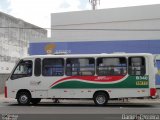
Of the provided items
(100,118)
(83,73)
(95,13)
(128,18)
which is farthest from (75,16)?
(100,118)

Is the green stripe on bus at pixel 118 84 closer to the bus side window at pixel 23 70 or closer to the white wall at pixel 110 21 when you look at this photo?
the bus side window at pixel 23 70

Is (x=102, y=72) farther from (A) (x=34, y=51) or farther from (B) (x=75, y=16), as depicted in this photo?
(B) (x=75, y=16)

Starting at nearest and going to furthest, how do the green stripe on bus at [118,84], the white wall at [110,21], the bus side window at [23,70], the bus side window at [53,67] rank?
1. the green stripe on bus at [118,84]
2. the bus side window at [53,67]
3. the bus side window at [23,70]
4. the white wall at [110,21]

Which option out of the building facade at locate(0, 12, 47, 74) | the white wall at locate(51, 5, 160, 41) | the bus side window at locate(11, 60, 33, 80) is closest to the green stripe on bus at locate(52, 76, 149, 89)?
the bus side window at locate(11, 60, 33, 80)

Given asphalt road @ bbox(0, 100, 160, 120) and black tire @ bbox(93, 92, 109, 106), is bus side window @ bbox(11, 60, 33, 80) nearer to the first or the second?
asphalt road @ bbox(0, 100, 160, 120)

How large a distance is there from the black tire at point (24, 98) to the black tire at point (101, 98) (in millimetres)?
4033

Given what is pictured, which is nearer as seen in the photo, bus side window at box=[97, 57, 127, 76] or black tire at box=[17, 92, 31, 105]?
bus side window at box=[97, 57, 127, 76]

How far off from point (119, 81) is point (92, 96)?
180cm

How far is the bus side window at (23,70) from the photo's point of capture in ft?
70.3

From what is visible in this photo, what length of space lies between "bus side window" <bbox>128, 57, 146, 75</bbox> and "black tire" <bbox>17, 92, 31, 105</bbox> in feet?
20.5

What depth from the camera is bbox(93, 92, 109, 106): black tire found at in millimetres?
20500

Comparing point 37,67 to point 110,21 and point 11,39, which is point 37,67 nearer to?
point 110,21

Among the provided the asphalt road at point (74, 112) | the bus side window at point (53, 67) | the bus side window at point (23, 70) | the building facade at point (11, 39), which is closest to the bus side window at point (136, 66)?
the asphalt road at point (74, 112)

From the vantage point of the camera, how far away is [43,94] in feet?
69.8
